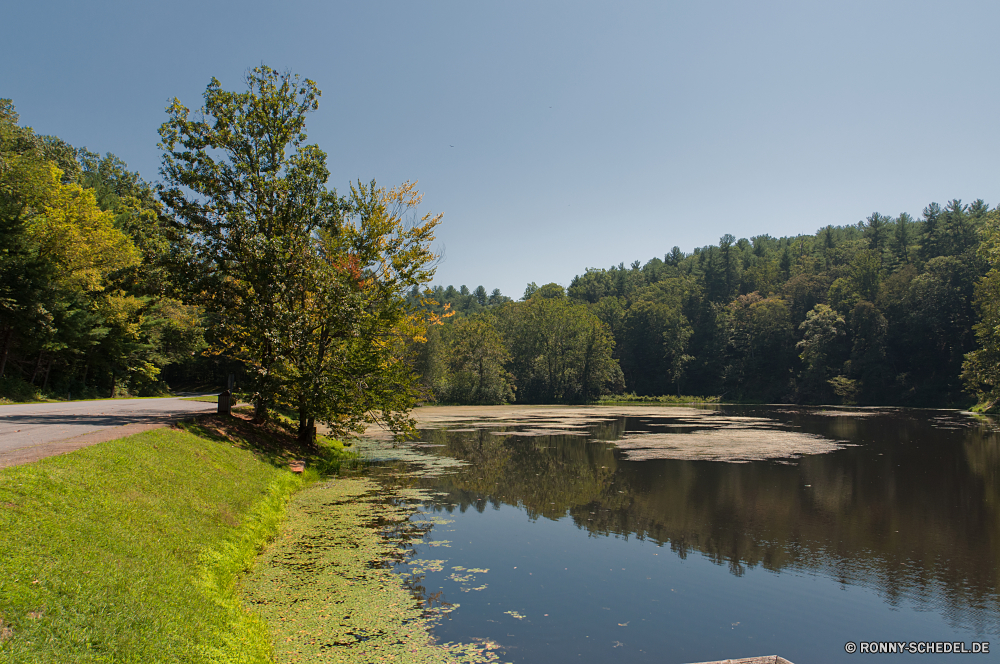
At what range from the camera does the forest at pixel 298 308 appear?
18250mm

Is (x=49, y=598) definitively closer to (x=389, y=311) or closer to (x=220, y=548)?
(x=220, y=548)

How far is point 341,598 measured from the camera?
808cm

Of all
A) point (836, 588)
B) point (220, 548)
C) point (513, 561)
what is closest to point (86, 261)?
point (220, 548)

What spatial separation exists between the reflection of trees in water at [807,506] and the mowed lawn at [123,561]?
6.76m

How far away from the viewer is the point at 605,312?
119 metres

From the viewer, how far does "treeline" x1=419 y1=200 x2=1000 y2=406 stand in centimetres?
7594

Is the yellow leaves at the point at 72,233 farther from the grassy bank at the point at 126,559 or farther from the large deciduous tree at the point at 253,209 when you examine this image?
the grassy bank at the point at 126,559

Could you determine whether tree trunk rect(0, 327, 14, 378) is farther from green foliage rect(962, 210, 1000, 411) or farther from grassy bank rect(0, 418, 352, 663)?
green foliage rect(962, 210, 1000, 411)

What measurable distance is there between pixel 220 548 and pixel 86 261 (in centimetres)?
3112

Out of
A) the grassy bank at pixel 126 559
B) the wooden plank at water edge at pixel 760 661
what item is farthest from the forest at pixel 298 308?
the wooden plank at water edge at pixel 760 661

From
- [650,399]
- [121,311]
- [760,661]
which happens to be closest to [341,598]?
[760,661]

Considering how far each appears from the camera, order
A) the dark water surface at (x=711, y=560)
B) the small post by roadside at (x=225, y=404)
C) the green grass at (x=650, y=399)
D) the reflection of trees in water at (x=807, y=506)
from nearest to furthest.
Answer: the dark water surface at (x=711, y=560)
the reflection of trees in water at (x=807, y=506)
the small post by roadside at (x=225, y=404)
the green grass at (x=650, y=399)

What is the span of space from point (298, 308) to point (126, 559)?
1300 centimetres

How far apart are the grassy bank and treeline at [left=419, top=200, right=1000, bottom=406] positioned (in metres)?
58.4
